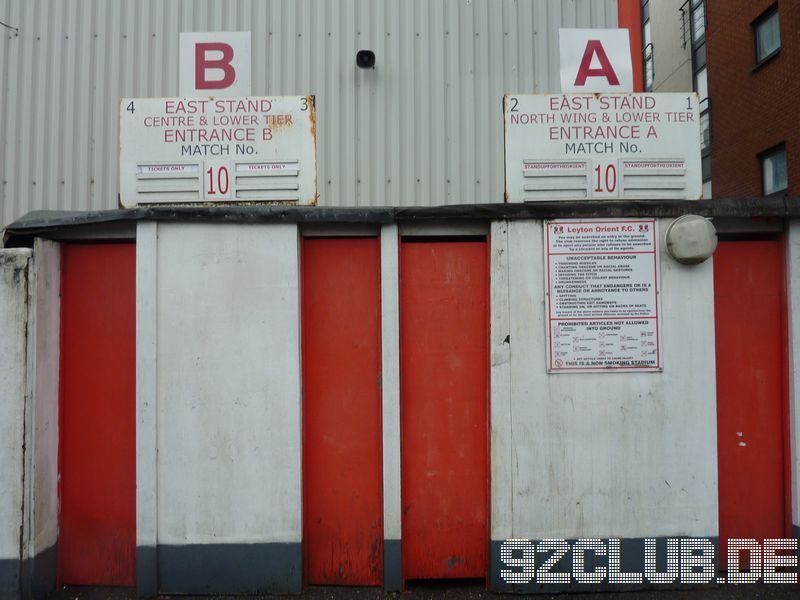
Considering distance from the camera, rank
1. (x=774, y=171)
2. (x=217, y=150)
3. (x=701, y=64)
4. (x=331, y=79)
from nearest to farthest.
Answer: (x=217, y=150) < (x=331, y=79) < (x=774, y=171) < (x=701, y=64)

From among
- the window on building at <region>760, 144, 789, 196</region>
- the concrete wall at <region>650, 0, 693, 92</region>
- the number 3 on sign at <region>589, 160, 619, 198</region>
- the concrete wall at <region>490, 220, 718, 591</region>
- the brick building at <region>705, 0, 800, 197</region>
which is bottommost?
the concrete wall at <region>490, 220, 718, 591</region>

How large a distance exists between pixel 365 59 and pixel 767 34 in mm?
12273

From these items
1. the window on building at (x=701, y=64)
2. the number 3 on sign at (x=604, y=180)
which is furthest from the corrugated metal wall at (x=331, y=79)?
the window on building at (x=701, y=64)

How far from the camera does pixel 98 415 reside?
4.38 metres

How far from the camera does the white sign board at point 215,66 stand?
14.7ft

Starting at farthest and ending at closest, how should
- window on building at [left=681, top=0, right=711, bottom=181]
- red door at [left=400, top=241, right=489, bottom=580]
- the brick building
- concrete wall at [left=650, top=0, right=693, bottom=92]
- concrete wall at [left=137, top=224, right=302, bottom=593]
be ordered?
concrete wall at [left=650, top=0, right=693, bottom=92], window on building at [left=681, top=0, right=711, bottom=181], the brick building, red door at [left=400, top=241, right=489, bottom=580], concrete wall at [left=137, top=224, right=302, bottom=593]

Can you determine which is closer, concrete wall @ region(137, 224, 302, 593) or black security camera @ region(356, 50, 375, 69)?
concrete wall @ region(137, 224, 302, 593)

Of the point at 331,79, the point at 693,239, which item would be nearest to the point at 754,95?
the point at 331,79

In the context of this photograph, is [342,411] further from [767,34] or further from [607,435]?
[767,34]

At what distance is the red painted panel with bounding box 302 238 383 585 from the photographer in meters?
4.29

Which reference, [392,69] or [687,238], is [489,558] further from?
[392,69]

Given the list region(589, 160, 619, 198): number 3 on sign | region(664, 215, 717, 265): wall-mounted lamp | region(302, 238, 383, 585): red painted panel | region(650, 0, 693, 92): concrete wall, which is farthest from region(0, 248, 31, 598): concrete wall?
region(650, 0, 693, 92): concrete wall

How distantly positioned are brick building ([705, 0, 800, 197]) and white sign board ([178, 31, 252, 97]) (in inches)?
502

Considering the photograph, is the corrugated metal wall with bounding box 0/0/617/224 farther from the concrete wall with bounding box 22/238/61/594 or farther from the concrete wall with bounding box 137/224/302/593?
the concrete wall with bounding box 22/238/61/594
